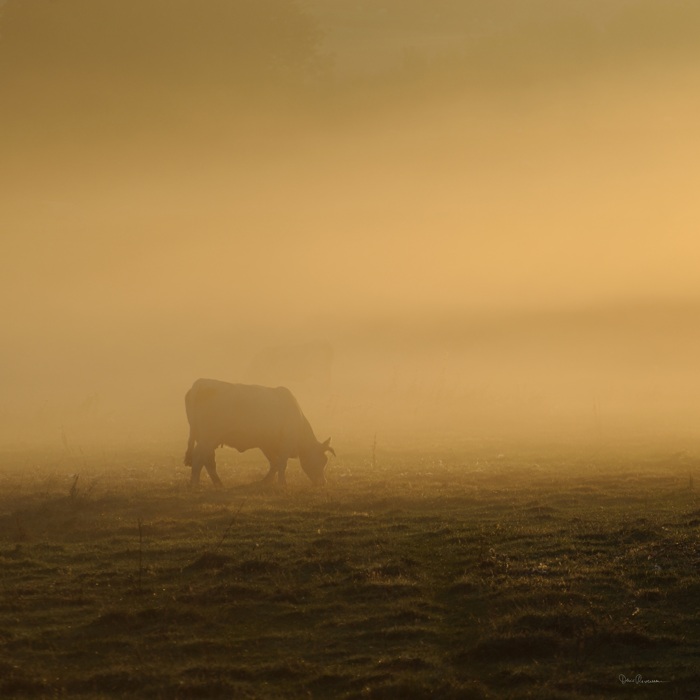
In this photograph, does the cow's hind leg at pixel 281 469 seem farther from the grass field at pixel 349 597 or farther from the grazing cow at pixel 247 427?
the grass field at pixel 349 597

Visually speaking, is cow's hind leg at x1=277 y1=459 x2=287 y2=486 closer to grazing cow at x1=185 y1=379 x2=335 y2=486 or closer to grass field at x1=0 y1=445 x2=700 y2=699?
grazing cow at x1=185 y1=379 x2=335 y2=486

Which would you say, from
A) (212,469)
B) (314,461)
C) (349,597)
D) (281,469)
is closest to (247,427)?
(281,469)

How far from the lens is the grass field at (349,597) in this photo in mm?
10836

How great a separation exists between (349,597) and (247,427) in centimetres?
1679

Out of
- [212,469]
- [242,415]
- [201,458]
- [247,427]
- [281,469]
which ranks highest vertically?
[242,415]

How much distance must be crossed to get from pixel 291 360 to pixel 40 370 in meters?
29.9

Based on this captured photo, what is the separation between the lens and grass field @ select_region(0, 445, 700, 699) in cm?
1084

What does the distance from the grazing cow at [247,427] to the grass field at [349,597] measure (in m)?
4.36

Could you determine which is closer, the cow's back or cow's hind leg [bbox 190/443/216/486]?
cow's hind leg [bbox 190/443/216/486]

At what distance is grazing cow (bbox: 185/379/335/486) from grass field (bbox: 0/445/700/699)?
172 inches

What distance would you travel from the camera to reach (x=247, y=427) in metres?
30.6

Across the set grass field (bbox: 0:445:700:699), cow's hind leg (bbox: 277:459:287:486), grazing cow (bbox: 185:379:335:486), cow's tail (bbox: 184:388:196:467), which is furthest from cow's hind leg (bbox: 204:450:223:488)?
grass field (bbox: 0:445:700:699)

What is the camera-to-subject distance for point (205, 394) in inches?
1173

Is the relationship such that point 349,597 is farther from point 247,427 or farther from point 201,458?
point 247,427
